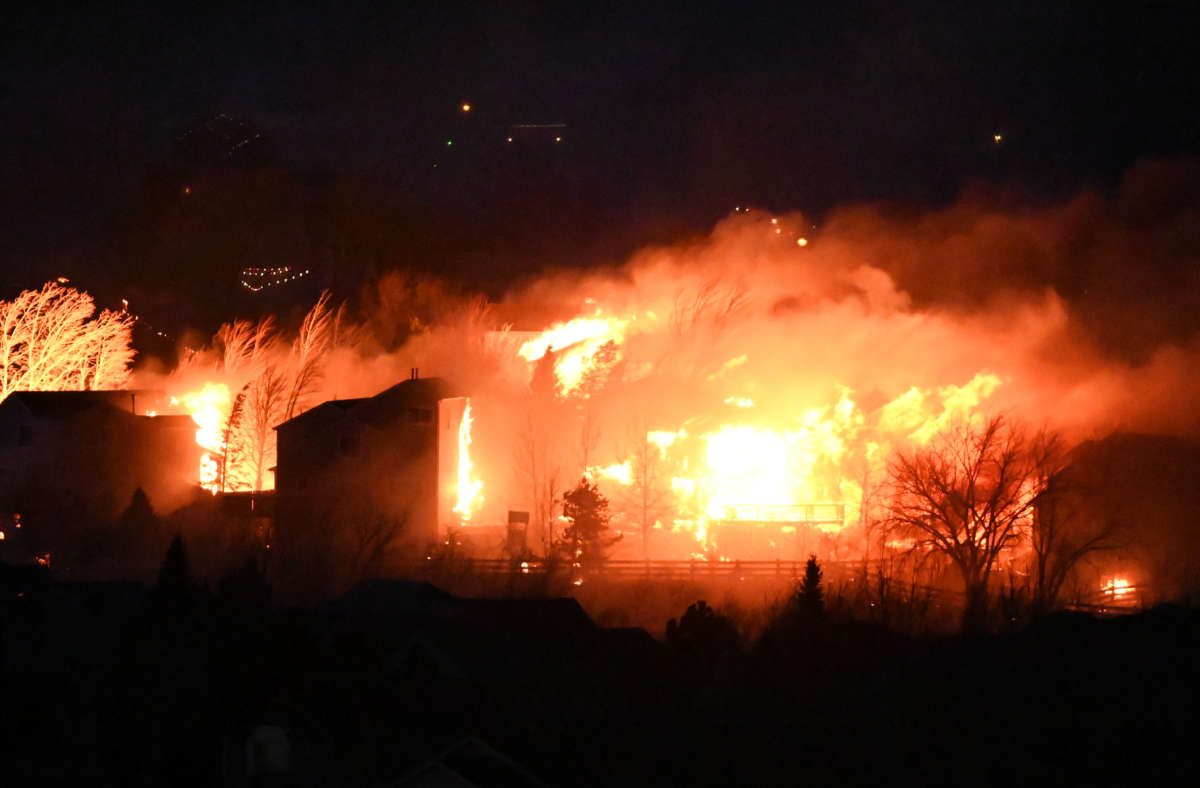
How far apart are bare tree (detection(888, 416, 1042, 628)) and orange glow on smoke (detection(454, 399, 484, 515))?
31.7 ft

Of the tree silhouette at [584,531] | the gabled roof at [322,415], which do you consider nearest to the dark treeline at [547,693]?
the tree silhouette at [584,531]

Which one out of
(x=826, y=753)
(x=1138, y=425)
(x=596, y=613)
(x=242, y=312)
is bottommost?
(x=826, y=753)

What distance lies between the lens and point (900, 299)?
3319cm

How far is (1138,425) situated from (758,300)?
9531 millimetres

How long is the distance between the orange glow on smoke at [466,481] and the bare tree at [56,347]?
11.4m

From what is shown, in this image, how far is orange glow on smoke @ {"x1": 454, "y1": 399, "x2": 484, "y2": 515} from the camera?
100 ft

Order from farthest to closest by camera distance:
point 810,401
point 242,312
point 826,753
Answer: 1. point 242,312
2. point 810,401
3. point 826,753

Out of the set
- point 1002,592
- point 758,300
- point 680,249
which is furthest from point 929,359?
point 680,249

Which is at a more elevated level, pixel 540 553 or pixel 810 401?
pixel 810 401

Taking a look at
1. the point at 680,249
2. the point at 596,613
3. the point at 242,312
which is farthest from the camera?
the point at 242,312

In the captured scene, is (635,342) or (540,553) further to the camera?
(635,342)

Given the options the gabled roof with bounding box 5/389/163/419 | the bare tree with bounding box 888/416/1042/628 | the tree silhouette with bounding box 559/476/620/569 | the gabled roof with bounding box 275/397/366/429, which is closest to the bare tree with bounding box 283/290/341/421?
the gabled roof with bounding box 5/389/163/419

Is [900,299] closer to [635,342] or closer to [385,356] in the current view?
[635,342]

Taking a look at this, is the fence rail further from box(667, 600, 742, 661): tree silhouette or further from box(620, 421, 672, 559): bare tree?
box(667, 600, 742, 661): tree silhouette
